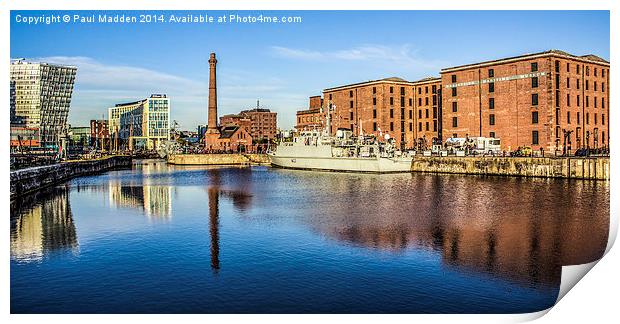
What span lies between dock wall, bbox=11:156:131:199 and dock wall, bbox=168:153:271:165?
12318 millimetres

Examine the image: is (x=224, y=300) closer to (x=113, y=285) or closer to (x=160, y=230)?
(x=113, y=285)

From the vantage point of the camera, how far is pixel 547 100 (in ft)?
152

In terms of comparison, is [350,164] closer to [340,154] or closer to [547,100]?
[340,154]

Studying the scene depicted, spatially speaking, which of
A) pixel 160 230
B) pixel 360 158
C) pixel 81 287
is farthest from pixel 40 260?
pixel 360 158

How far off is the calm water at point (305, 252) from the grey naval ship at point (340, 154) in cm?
2070

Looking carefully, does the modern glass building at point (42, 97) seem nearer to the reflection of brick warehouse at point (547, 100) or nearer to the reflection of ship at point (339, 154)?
the reflection of ship at point (339, 154)

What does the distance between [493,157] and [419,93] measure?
26.0m

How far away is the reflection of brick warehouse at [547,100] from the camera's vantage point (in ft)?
151

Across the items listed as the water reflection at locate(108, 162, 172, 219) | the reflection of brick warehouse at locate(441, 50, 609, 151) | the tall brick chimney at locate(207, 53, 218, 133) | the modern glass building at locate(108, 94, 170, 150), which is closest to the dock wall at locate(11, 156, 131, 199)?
the water reflection at locate(108, 162, 172, 219)

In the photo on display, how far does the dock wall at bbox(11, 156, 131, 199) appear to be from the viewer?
104ft

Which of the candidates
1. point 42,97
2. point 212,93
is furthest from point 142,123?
point 42,97

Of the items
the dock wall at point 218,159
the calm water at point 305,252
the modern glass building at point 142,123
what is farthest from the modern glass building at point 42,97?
the modern glass building at point 142,123

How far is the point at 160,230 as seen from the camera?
21.8 meters

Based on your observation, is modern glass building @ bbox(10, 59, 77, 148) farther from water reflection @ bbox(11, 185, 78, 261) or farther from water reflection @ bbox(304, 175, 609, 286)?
water reflection @ bbox(304, 175, 609, 286)
